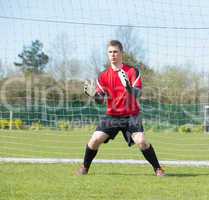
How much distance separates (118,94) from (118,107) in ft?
0.52

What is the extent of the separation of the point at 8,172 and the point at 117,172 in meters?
1.37

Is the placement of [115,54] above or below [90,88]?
above

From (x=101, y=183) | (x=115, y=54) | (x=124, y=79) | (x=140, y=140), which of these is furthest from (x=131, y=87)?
(x=101, y=183)

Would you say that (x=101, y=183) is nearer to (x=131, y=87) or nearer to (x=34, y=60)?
(x=131, y=87)

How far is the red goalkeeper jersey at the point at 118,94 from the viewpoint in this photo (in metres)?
6.98

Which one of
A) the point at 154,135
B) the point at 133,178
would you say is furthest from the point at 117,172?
the point at 154,135

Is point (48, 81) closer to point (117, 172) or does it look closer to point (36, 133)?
point (117, 172)

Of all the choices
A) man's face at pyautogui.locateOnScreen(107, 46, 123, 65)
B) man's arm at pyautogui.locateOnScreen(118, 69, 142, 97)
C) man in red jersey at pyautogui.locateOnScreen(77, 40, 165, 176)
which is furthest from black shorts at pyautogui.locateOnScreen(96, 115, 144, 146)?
man's face at pyautogui.locateOnScreen(107, 46, 123, 65)

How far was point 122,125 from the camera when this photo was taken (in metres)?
7.06

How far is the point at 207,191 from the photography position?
573 cm

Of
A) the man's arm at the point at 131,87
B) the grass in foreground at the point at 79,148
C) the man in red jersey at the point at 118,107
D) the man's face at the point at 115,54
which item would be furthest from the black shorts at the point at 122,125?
the grass in foreground at the point at 79,148

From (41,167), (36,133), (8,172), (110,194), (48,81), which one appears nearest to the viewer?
(110,194)

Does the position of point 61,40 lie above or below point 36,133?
above

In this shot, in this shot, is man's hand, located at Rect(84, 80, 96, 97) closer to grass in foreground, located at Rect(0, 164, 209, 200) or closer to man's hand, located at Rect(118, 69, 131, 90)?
man's hand, located at Rect(118, 69, 131, 90)
